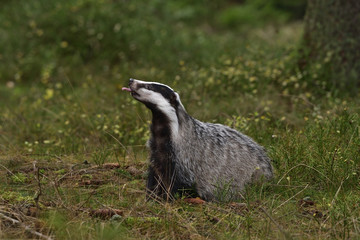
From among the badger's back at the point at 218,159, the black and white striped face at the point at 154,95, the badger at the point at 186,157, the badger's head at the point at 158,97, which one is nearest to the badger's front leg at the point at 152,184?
the badger at the point at 186,157

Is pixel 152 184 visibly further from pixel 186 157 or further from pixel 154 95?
pixel 154 95

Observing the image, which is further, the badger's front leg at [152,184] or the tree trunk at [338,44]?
the tree trunk at [338,44]

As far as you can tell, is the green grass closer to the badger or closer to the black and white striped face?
the badger

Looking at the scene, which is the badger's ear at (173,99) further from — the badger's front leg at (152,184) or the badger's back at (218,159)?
the badger's front leg at (152,184)

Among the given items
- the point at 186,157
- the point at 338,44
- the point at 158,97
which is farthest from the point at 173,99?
the point at 338,44

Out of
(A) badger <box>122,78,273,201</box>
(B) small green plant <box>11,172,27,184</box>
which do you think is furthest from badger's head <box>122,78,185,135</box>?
(B) small green plant <box>11,172,27,184</box>

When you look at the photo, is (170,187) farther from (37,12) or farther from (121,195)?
(37,12)

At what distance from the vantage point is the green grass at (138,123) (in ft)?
12.4

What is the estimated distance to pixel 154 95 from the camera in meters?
4.27

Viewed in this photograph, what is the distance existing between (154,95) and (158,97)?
0.04 m

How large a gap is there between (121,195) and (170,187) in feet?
1.29

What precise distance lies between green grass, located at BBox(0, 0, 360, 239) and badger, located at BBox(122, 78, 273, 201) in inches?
6.7

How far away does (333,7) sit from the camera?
7500 millimetres

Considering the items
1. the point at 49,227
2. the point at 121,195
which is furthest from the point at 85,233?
the point at 121,195
